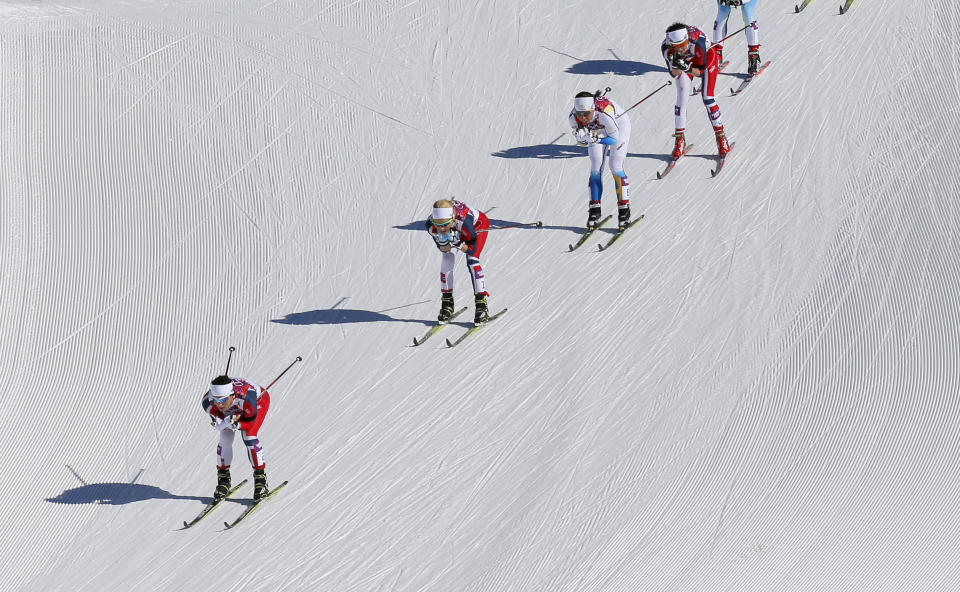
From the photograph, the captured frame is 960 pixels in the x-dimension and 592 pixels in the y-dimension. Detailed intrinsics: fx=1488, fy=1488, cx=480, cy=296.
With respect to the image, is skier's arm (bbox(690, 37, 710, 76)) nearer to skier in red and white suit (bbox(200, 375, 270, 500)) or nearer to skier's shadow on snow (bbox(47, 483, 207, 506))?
skier in red and white suit (bbox(200, 375, 270, 500))

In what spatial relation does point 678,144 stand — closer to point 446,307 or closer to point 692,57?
point 692,57

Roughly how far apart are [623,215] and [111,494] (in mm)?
7616

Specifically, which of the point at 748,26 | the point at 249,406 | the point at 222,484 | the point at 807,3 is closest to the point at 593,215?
the point at 748,26

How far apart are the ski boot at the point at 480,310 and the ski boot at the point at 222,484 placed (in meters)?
3.79

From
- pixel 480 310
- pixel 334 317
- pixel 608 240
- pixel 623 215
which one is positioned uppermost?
pixel 334 317

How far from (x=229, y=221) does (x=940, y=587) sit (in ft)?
42.7

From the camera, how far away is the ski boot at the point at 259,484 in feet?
56.3

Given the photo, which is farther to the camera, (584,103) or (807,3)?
(807,3)

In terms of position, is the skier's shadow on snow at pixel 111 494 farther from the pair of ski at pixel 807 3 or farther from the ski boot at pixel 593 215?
the pair of ski at pixel 807 3

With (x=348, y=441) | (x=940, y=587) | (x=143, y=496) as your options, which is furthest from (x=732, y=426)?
(x=143, y=496)

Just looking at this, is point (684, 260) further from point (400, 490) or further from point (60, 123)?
point (60, 123)

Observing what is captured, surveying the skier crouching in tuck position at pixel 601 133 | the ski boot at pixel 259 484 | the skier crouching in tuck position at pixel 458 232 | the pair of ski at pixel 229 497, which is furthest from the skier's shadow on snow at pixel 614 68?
the ski boot at pixel 259 484

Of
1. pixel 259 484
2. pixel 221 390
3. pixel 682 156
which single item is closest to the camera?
pixel 221 390

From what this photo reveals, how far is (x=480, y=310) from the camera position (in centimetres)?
1894
